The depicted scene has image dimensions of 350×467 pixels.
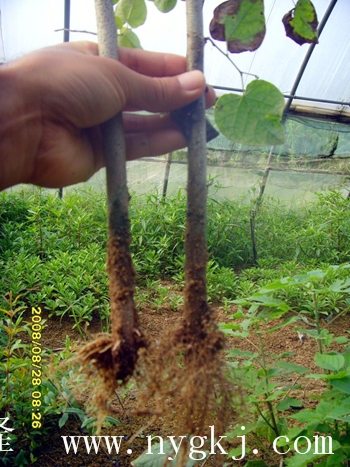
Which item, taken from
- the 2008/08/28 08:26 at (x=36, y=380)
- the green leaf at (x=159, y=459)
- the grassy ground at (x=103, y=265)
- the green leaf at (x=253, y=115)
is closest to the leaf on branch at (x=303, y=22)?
the green leaf at (x=253, y=115)

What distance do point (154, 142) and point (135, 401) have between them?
2.64 feet

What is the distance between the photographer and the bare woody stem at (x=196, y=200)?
24.1 inches

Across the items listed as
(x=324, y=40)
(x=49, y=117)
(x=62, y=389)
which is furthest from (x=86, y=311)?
(x=324, y=40)

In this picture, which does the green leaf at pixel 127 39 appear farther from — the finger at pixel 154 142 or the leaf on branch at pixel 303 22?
the leaf on branch at pixel 303 22

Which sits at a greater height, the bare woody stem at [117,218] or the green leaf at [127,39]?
the green leaf at [127,39]

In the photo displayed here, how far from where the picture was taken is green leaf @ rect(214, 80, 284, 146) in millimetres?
682

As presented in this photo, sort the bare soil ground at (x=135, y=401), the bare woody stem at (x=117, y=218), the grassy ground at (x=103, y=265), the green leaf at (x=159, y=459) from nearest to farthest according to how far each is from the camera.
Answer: the bare woody stem at (x=117, y=218) → the green leaf at (x=159, y=459) → the bare soil ground at (x=135, y=401) → the grassy ground at (x=103, y=265)

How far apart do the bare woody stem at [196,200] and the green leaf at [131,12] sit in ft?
0.62

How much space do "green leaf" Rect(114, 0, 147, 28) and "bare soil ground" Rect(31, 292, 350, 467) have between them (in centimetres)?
56

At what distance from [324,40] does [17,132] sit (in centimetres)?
313

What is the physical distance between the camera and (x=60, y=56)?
62 centimetres

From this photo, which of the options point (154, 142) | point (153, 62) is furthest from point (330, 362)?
point (153, 62)

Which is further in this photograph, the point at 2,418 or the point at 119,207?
the point at 2,418

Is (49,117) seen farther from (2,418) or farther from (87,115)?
(2,418)
